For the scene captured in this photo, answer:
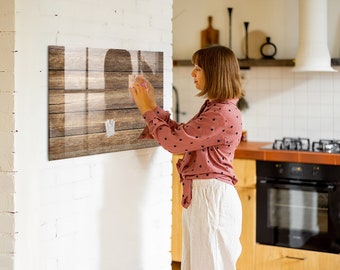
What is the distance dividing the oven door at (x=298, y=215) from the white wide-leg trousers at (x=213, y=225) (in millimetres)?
1436

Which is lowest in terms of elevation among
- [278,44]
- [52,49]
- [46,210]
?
[46,210]

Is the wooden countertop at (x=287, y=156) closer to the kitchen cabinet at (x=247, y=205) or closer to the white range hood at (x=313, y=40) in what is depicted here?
the kitchen cabinet at (x=247, y=205)

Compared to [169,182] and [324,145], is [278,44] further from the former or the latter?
[169,182]

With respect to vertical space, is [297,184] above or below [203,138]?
below

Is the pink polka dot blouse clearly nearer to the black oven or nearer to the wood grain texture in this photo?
the wood grain texture

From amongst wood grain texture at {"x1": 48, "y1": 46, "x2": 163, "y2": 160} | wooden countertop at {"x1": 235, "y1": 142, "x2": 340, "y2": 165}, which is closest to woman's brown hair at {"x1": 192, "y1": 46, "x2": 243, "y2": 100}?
wood grain texture at {"x1": 48, "y1": 46, "x2": 163, "y2": 160}

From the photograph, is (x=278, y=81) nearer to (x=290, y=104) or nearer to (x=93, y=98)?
(x=290, y=104)

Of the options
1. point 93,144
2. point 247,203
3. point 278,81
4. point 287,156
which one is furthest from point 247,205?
point 93,144

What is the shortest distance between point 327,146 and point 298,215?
1.69ft

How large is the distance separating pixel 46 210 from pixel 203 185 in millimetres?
730

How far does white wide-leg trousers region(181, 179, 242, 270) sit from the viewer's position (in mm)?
2803

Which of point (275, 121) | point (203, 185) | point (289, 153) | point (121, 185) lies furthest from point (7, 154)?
point (275, 121)

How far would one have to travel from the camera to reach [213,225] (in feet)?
9.18

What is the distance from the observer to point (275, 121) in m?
4.90
